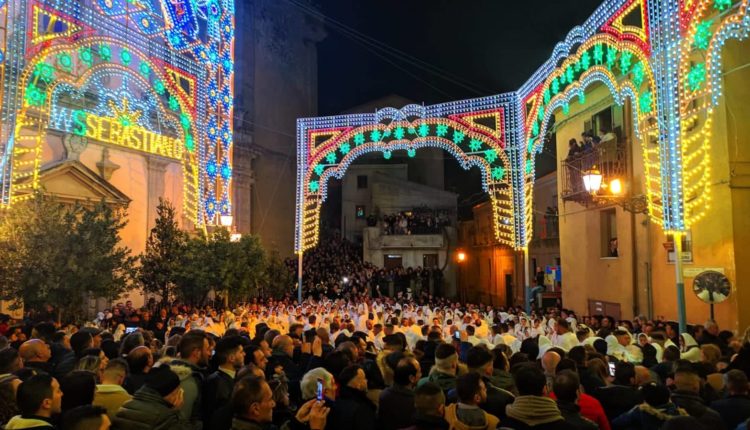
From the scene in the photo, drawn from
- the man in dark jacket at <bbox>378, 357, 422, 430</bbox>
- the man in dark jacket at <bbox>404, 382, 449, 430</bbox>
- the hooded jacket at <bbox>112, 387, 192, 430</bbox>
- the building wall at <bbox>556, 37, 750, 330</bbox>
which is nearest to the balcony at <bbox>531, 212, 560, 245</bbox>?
the building wall at <bbox>556, 37, 750, 330</bbox>

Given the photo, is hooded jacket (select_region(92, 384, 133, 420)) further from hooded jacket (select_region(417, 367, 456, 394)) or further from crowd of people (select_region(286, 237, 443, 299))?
crowd of people (select_region(286, 237, 443, 299))

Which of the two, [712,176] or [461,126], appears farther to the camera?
[461,126]

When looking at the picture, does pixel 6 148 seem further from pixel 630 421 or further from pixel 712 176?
pixel 712 176

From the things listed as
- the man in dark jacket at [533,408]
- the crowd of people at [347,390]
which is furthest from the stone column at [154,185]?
the man in dark jacket at [533,408]

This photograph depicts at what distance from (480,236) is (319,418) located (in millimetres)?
32828

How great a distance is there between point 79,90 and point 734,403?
18.9 meters

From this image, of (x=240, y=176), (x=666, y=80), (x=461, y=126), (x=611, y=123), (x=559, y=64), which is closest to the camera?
(x=666, y=80)

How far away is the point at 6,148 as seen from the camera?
45.1 feet

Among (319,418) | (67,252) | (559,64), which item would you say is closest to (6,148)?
(67,252)

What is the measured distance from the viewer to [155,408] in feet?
13.7

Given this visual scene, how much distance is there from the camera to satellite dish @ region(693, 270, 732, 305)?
1106cm

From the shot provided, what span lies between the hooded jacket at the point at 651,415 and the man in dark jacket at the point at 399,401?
1871 mm

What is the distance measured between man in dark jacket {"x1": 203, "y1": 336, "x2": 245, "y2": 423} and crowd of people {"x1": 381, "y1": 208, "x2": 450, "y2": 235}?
29833 mm

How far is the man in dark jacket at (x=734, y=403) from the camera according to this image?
491cm
